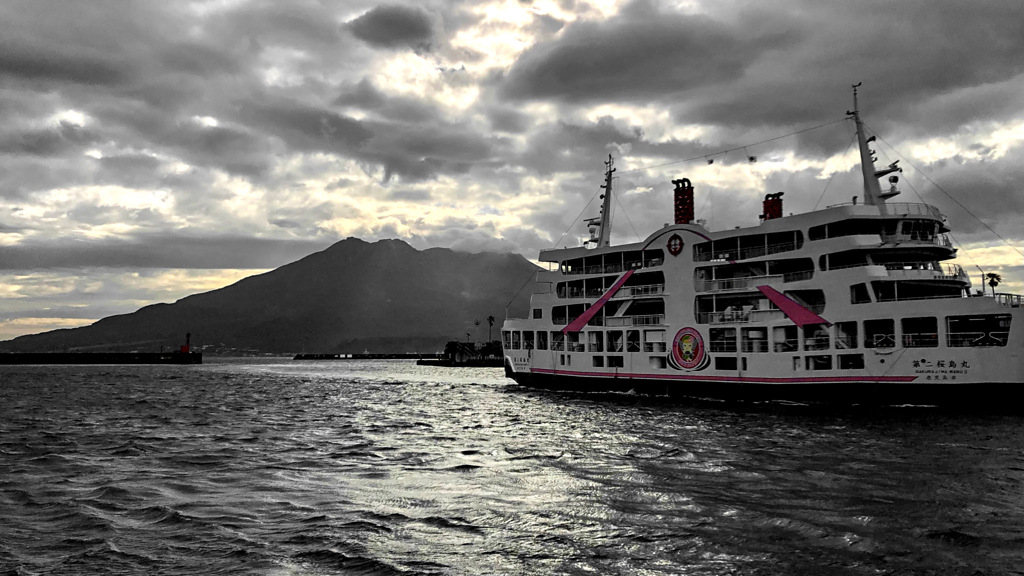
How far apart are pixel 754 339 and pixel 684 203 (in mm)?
11542

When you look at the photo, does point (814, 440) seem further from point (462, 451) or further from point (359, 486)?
point (359, 486)

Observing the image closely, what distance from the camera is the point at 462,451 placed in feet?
69.1

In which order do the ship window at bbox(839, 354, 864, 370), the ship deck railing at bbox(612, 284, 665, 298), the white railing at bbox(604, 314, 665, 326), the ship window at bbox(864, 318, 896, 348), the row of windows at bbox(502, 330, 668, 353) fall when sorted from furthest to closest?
the ship deck railing at bbox(612, 284, 665, 298) < the row of windows at bbox(502, 330, 668, 353) < the white railing at bbox(604, 314, 665, 326) < the ship window at bbox(839, 354, 864, 370) < the ship window at bbox(864, 318, 896, 348)

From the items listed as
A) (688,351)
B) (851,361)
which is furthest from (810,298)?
(688,351)

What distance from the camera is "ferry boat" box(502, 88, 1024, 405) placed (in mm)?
29750

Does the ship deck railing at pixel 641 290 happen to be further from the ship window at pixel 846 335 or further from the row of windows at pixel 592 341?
the ship window at pixel 846 335

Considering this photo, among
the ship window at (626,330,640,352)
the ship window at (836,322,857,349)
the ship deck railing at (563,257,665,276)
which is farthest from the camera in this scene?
the ship deck railing at (563,257,665,276)

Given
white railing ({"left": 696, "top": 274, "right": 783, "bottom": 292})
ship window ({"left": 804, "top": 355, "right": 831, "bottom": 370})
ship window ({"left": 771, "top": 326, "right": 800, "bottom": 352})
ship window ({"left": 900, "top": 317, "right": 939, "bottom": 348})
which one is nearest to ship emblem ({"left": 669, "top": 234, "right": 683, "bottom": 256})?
white railing ({"left": 696, "top": 274, "right": 783, "bottom": 292})

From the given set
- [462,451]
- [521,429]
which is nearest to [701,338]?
[521,429]

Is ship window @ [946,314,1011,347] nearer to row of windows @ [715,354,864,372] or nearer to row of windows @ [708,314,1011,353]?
row of windows @ [708,314,1011,353]

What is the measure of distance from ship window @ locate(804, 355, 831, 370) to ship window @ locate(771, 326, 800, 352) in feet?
3.78

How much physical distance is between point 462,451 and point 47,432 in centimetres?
1883

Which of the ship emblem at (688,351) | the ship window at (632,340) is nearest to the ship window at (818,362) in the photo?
the ship emblem at (688,351)

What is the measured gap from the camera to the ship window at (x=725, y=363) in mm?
38094
